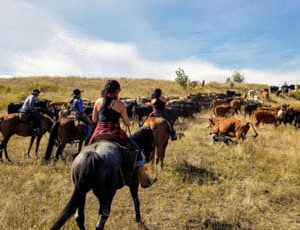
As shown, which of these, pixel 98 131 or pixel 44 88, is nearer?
pixel 98 131

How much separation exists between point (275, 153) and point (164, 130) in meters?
5.01

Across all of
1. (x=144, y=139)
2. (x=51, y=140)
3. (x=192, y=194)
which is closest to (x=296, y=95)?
(x=192, y=194)

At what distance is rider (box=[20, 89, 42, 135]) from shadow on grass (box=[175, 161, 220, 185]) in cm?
591

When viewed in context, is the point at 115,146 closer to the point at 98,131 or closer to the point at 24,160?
the point at 98,131

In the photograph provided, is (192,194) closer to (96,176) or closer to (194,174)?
(194,174)

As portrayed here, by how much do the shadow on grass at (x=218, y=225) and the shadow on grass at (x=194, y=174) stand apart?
175 cm

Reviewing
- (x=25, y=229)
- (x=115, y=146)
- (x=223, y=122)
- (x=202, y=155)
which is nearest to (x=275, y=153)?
(x=223, y=122)

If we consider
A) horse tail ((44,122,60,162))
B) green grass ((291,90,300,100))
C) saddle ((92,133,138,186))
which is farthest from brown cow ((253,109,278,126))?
green grass ((291,90,300,100))

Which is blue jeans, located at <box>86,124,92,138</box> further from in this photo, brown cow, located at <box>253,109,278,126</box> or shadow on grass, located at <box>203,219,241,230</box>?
brown cow, located at <box>253,109,278,126</box>

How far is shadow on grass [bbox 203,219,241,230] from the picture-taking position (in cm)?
417

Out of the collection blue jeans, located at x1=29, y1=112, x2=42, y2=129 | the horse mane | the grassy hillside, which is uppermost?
the horse mane

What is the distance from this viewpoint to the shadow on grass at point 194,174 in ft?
20.7

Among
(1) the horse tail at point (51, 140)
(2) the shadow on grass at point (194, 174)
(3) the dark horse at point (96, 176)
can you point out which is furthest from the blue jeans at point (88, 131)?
(3) the dark horse at point (96, 176)

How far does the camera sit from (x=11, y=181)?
616 cm
